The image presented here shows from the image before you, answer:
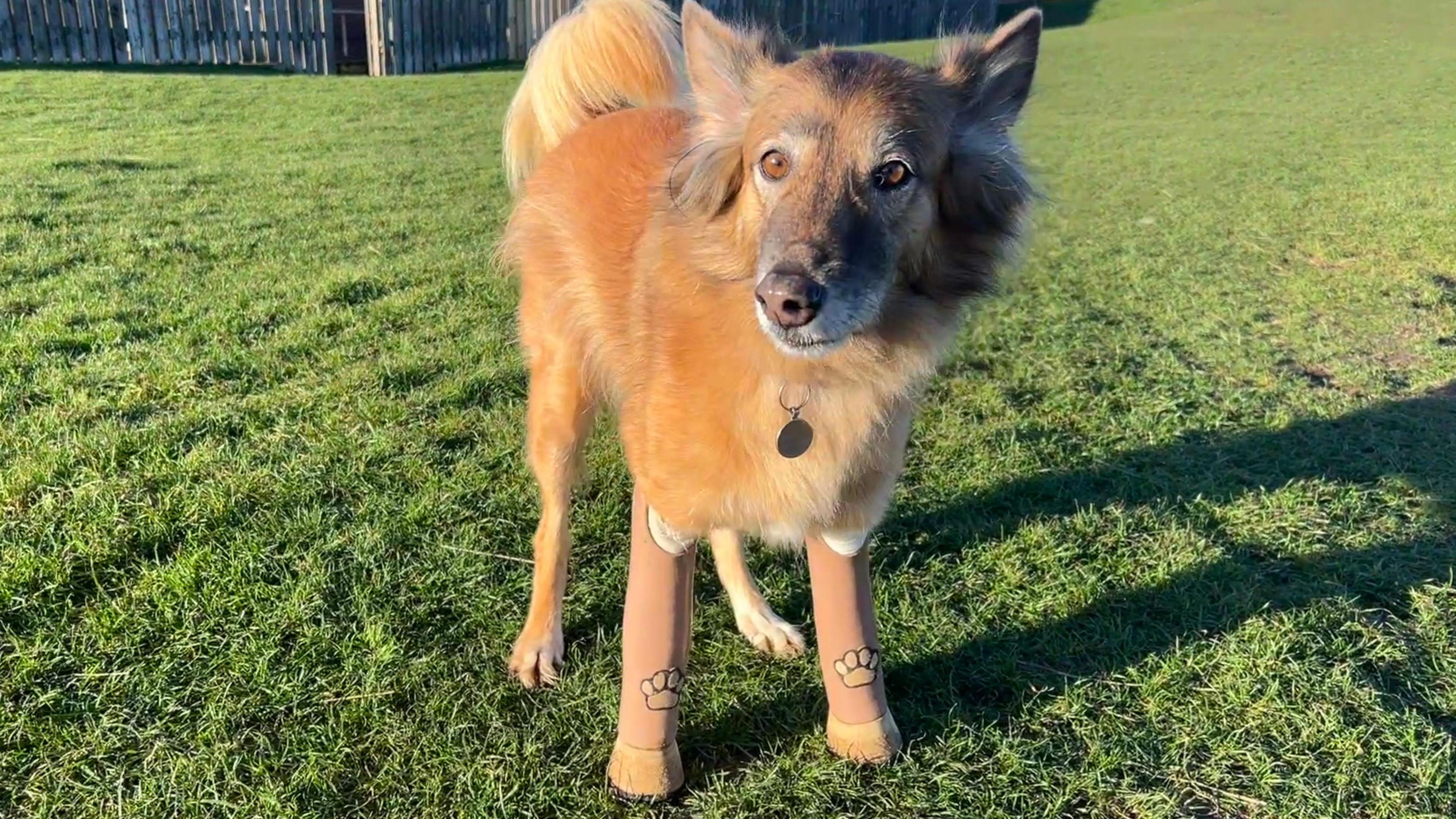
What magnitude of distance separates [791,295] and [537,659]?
1.53 metres

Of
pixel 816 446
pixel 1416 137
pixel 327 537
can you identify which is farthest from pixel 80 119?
pixel 1416 137

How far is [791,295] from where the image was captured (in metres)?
1.86

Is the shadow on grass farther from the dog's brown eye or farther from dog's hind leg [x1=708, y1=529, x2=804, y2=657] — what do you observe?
the dog's brown eye

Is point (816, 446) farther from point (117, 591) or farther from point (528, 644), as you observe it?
point (117, 591)

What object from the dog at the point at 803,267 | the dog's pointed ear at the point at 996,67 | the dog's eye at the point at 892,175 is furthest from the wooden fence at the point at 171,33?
the dog's eye at the point at 892,175

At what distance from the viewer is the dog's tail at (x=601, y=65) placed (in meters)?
3.46

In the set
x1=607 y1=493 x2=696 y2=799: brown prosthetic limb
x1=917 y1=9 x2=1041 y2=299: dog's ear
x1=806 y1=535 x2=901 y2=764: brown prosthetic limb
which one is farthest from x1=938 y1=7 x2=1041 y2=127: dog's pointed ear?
x1=607 y1=493 x2=696 y2=799: brown prosthetic limb

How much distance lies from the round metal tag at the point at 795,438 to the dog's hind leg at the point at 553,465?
983mm

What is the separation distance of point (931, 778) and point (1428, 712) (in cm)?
157

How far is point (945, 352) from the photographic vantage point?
2352 mm

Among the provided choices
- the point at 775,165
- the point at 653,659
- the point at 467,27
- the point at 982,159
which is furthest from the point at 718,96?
the point at 467,27

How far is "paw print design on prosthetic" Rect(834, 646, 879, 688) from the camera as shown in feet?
8.09

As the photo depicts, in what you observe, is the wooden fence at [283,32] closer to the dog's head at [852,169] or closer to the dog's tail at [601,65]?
the dog's tail at [601,65]

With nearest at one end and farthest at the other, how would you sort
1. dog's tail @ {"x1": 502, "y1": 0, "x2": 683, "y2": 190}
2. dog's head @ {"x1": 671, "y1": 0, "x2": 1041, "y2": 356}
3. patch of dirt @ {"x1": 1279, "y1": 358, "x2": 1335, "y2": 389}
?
dog's head @ {"x1": 671, "y1": 0, "x2": 1041, "y2": 356}, dog's tail @ {"x1": 502, "y1": 0, "x2": 683, "y2": 190}, patch of dirt @ {"x1": 1279, "y1": 358, "x2": 1335, "y2": 389}
